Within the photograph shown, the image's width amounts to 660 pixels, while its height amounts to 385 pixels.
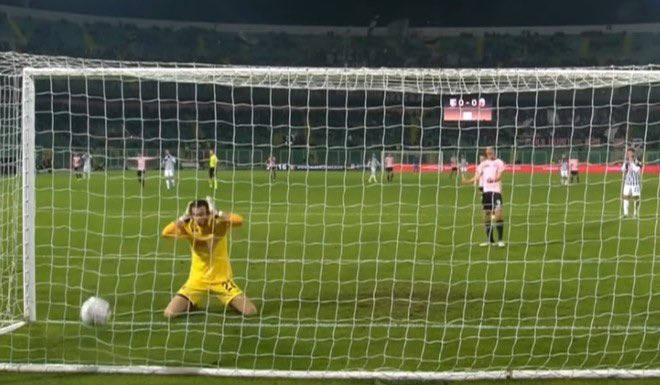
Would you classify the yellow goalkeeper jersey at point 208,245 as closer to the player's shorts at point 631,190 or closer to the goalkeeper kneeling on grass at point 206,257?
the goalkeeper kneeling on grass at point 206,257

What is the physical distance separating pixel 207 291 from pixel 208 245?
483 millimetres

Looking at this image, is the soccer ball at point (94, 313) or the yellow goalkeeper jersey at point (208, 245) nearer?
the soccer ball at point (94, 313)

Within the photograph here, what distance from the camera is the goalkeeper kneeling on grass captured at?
26.6 ft

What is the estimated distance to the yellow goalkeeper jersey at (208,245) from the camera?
321 inches

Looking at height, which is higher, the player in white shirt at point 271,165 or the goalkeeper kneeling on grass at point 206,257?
the player in white shirt at point 271,165

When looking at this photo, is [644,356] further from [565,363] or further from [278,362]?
[278,362]

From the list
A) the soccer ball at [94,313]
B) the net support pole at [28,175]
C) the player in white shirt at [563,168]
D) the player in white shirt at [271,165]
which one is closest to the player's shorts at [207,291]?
the soccer ball at [94,313]

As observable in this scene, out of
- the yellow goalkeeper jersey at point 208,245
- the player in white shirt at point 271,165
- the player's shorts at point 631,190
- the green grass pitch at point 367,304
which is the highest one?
the player in white shirt at point 271,165

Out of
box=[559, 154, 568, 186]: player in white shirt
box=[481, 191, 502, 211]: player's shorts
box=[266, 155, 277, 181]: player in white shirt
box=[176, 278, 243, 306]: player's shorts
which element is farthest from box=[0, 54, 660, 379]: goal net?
box=[559, 154, 568, 186]: player in white shirt

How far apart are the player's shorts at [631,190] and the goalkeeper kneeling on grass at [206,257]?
12468 millimetres

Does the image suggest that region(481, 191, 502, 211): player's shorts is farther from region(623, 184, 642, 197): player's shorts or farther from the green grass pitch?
region(623, 184, 642, 197): player's shorts

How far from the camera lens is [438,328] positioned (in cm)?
793

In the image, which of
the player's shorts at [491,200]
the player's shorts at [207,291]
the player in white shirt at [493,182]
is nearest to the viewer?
the player's shorts at [207,291]

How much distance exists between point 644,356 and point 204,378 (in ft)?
12.5
